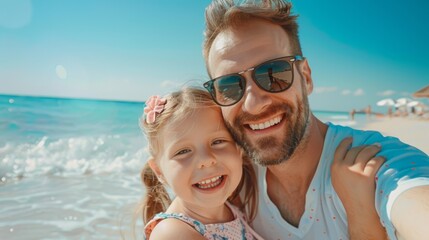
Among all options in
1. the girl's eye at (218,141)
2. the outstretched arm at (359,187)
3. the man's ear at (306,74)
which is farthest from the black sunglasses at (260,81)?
the outstretched arm at (359,187)

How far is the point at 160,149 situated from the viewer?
2.58 m

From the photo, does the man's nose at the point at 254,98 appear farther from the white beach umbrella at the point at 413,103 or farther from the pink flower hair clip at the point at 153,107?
the white beach umbrella at the point at 413,103

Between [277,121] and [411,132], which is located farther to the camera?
[411,132]

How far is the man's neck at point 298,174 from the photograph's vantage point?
253 cm

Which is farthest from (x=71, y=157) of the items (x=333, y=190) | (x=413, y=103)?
(x=413, y=103)

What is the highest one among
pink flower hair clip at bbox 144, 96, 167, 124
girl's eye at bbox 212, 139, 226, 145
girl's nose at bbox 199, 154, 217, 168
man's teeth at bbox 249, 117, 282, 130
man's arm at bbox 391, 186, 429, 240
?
man's arm at bbox 391, 186, 429, 240

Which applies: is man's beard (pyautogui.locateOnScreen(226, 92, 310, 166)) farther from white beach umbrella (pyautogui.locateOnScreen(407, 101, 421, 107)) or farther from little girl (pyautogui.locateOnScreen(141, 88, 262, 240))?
white beach umbrella (pyautogui.locateOnScreen(407, 101, 421, 107))

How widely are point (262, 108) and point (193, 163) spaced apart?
0.61 meters

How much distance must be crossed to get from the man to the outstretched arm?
0.52 ft

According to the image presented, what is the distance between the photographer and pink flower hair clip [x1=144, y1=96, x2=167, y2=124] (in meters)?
2.60

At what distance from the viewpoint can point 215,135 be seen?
2465mm

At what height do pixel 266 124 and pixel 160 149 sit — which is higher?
pixel 266 124

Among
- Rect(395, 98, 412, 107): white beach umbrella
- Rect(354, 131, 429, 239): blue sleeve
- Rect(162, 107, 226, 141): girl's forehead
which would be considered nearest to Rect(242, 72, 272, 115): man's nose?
Rect(162, 107, 226, 141): girl's forehead

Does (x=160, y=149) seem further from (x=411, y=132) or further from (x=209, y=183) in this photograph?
(x=411, y=132)
